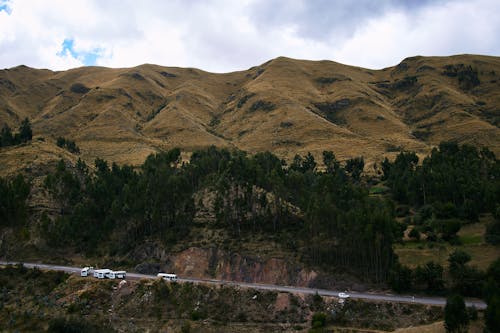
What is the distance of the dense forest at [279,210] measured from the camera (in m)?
60.3

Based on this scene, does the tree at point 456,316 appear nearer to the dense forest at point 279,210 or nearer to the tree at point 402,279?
the tree at point 402,279

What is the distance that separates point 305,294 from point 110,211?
42900 millimetres

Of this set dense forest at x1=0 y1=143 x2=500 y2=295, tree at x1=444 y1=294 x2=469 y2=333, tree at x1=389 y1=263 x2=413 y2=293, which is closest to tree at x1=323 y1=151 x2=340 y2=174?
dense forest at x1=0 y1=143 x2=500 y2=295

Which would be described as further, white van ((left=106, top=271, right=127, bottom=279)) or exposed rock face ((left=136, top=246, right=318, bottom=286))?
exposed rock face ((left=136, top=246, right=318, bottom=286))

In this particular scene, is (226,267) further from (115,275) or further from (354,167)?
(354,167)

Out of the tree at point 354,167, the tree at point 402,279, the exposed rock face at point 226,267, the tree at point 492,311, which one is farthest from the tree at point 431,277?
the tree at point 354,167

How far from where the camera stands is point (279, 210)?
243 ft

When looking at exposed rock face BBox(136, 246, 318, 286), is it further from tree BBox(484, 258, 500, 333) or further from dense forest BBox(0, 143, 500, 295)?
tree BBox(484, 258, 500, 333)

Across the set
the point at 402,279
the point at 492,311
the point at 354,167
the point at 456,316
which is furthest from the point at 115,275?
the point at 354,167

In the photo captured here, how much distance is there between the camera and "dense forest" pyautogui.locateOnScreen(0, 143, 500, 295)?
60.3m

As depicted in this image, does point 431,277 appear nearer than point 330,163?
Yes

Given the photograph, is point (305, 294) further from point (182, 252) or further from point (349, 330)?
point (182, 252)

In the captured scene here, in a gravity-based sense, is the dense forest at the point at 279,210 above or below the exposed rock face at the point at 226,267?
above

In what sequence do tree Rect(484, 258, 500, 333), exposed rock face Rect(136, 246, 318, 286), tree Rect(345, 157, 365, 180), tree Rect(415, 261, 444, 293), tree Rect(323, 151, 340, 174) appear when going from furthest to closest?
1. tree Rect(345, 157, 365, 180)
2. tree Rect(323, 151, 340, 174)
3. exposed rock face Rect(136, 246, 318, 286)
4. tree Rect(415, 261, 444, 293)
5. tree Rect(484, 258, 500, 333)
